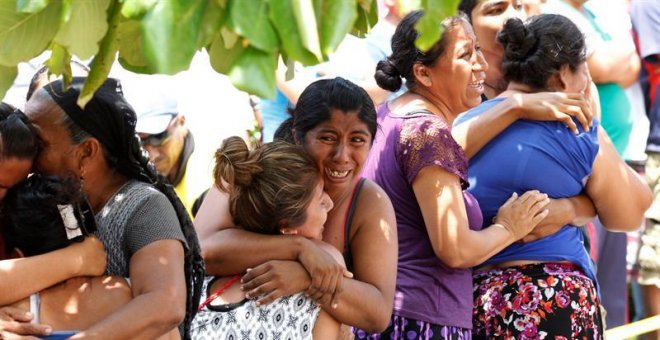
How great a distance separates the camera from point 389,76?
452cm

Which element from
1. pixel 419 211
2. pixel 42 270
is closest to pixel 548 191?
pixel 419 211

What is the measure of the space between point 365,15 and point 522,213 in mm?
1757

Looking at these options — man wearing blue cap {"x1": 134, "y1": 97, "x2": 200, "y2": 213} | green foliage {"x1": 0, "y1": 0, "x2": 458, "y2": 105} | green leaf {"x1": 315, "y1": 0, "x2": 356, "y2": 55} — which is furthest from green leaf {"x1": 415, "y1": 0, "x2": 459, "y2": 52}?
man wearing blue cap {"x1": 134, "y1": 97, "x2": 200, "y2": 213}

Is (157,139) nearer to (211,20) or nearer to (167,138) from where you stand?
(167,138)

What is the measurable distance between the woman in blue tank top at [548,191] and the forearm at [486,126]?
0.03 metres

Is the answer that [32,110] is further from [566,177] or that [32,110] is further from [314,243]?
[566,177]

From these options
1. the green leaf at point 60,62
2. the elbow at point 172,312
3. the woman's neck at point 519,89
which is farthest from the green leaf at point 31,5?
the woman's neck at point 519,89

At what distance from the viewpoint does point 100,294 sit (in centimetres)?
326

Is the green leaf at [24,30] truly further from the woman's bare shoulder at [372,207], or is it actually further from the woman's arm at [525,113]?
the woman's arm at [525,113]

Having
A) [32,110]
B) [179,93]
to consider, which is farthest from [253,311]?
[179,93]

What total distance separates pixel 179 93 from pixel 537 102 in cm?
275

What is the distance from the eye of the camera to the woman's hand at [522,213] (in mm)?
4238

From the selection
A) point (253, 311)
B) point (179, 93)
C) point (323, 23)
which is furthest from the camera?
point (179, 93)

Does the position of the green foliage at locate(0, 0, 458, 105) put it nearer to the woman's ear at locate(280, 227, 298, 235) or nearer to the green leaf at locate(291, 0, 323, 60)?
the green leaf at locate(291, 0, 323, 60)
